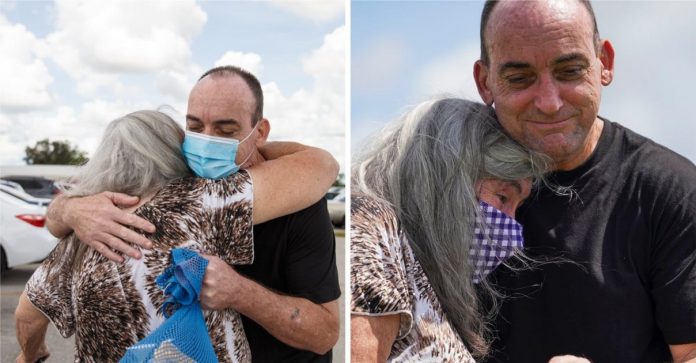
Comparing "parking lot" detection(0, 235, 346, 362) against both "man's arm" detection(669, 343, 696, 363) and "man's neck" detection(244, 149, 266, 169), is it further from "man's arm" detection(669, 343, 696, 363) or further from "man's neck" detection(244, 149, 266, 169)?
"man's arm" detection(669, 343, 696, 363)

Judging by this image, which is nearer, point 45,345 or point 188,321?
point 188,321

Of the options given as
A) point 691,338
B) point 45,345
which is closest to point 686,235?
point 691,338

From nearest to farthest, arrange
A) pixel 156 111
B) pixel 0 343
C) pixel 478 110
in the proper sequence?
1. pixel 478 110
2. pixel 156 111
3. pixel 0 343

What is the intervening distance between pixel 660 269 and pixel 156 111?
146 centimetres

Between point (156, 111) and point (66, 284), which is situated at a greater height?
point (156, 111)

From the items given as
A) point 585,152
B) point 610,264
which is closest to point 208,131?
point 585,152

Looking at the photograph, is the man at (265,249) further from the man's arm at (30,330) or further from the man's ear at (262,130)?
the man's arm at (30,330)

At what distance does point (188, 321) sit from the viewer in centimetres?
190

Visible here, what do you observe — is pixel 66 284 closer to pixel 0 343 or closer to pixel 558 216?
pixel 0 343

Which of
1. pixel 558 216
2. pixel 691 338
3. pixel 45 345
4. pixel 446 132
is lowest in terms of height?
pixel 45 345

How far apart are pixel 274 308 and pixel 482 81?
0.85m

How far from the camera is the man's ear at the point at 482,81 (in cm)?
191

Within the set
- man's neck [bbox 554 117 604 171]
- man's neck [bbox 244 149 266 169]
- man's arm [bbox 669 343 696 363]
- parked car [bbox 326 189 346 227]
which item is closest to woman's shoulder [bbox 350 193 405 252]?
parked car [bbox 326 189 346 227]

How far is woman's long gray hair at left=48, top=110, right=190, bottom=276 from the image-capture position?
203 cm
